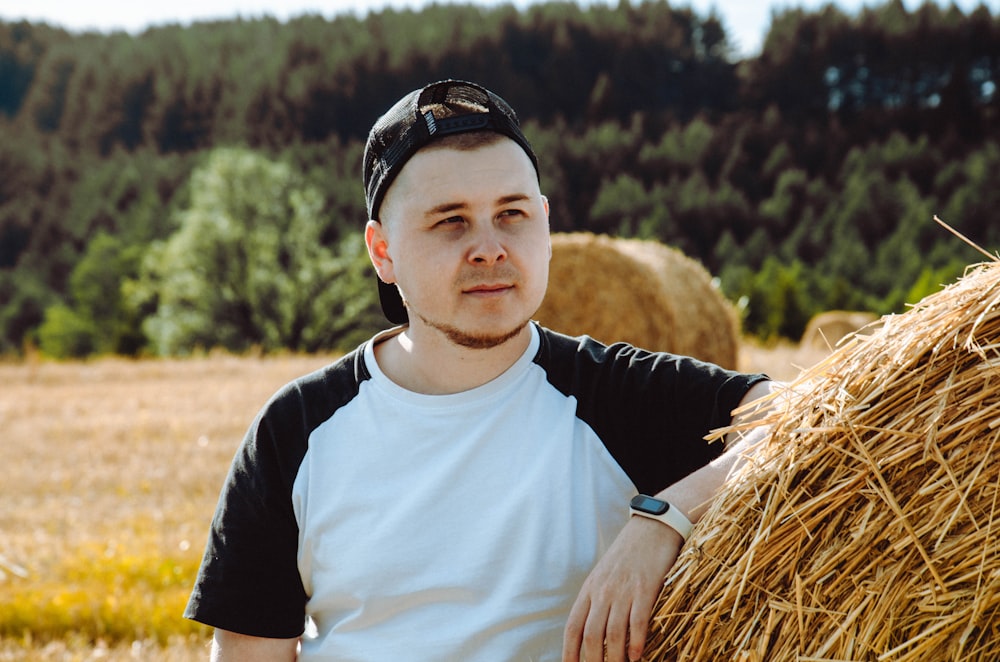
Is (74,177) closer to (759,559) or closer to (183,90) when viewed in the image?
(183,90)

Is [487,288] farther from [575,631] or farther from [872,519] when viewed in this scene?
[872,519]

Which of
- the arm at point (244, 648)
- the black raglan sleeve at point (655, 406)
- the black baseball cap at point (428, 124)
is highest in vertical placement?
the black baseball cap at point (428, 124)

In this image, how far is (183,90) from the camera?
185 ft

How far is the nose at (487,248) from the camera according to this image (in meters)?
1.96

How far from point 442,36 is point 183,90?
15.9 metres

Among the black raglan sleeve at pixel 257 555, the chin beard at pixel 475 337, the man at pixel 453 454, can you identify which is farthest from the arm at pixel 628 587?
the black raglan sleeve at pixel 257 555

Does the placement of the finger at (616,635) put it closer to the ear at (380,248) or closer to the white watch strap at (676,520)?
the white watch strap at (676,520)

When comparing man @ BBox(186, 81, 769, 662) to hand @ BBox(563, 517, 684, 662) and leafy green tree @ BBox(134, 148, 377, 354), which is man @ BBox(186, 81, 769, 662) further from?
leafy green tree @ BBox(134, 148, 377, 354)

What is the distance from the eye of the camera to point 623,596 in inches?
62.5

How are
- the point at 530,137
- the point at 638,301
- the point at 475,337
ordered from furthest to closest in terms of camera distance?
1. the point at 530,137
2. the point at 638,301
3. the point at 475,337

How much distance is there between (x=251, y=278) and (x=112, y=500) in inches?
1012

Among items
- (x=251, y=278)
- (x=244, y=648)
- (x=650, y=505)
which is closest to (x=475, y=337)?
(x=650, y=505)

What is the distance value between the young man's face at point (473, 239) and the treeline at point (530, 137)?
54.9 feet

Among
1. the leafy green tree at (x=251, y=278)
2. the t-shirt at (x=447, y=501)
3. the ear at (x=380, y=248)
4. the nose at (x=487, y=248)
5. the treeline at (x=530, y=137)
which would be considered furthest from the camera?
the leafy green tree at (x=251, y=278)
